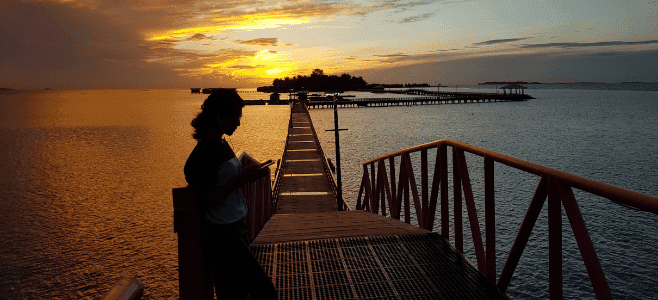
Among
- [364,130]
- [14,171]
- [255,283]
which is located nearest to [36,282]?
[255,283]

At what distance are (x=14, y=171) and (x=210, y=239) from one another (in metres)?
51.3

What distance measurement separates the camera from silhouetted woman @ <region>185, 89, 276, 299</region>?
2434 millimetres

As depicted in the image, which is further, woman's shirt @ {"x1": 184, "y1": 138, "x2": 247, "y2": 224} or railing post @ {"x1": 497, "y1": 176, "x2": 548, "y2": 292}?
railing post @ {"x1": 497, "y1": 176, "x2": 548, "y2": 292}

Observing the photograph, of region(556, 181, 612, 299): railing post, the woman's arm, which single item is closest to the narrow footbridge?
region(556, 181, 612, 299): railing post

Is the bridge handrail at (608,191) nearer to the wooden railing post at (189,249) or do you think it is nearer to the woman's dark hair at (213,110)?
the woman's dark hair at (213,110)

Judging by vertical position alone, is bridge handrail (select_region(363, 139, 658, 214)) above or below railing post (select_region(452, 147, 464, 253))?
above

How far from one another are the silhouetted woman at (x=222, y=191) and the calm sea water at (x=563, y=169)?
14923 mm

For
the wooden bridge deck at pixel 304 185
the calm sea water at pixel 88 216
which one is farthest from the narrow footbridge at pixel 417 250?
the calm sea water at pixel 88 216

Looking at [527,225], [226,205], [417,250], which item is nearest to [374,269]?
[417,250]

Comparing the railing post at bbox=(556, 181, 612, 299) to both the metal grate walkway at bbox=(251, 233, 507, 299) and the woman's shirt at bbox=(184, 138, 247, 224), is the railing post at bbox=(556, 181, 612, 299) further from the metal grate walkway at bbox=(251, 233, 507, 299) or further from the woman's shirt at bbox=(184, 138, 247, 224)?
the woman's shirt at bbox=(184, 138, 247, 224)

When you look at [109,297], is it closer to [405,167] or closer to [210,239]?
[210,239]

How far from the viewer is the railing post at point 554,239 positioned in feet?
8.18

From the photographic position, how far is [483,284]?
3.51 m

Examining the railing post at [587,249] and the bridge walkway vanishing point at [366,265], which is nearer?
the railing post at [587,249]
